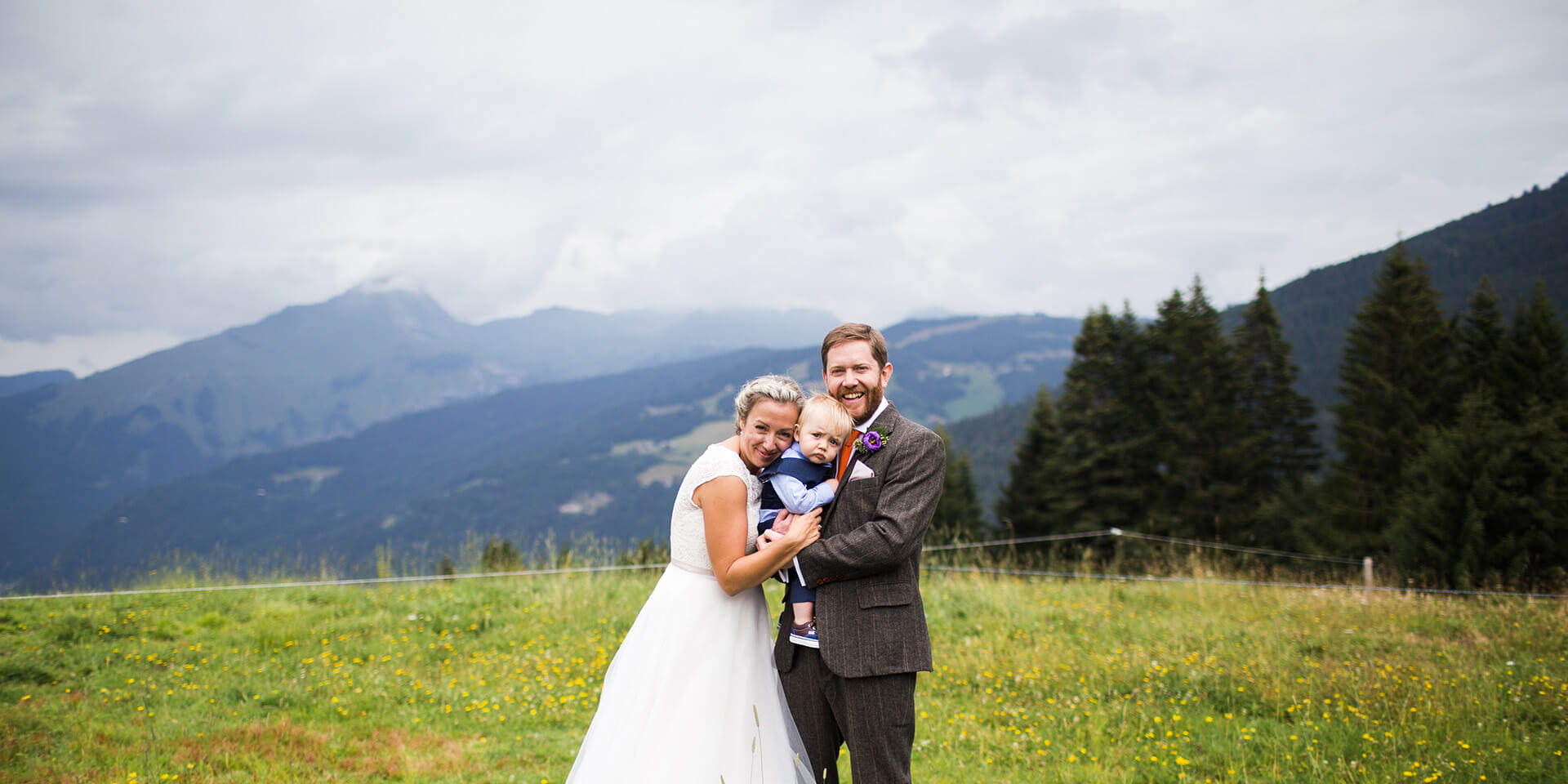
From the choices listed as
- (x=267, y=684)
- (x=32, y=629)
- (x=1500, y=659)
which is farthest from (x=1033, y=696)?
(x=32, y=629)

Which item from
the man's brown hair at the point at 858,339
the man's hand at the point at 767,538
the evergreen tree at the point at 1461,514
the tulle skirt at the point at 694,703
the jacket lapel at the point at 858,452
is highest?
the man's brown hair at the point at 858,339

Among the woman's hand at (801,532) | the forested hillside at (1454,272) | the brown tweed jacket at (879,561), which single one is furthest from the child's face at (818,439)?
the forested hillside at (1454,272)

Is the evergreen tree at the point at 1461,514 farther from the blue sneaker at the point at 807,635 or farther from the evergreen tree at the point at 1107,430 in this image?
the evergreen tree at the point at 1107,430

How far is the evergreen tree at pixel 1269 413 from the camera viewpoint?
127ft

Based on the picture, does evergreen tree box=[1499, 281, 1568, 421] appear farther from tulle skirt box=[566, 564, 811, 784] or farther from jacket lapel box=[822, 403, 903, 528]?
tulle skirt box=[566, 564, 811, 784]

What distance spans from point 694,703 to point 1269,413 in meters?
45.0

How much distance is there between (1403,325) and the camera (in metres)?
35.2

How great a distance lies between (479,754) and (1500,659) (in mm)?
8284

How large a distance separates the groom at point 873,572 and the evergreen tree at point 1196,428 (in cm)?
3650

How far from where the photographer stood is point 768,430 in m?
3.23

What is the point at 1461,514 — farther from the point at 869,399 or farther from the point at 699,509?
the point at 699,509

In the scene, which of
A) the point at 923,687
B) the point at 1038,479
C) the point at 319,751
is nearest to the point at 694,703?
the point at 319,751

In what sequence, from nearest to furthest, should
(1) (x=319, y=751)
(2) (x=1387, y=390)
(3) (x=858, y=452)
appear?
(3) (x=858, y=452) → (1) (x=319, y=751) → (2) (x=1387, y=390)

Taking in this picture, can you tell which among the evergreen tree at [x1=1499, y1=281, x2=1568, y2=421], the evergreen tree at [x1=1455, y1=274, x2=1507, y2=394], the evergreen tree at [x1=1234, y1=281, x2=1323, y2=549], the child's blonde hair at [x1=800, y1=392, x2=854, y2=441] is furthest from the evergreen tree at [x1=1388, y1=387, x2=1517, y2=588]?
the evergreen tree at [x1=1234, y1=281, x2=1323, y2=549]
